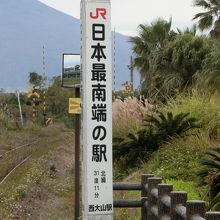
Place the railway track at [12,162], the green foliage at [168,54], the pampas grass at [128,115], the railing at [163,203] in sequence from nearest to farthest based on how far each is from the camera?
1. the railing at [163,203]
2. the pampas grass at [128,115]
3. the railway track at [12,162]
4. the green foliage at [168,54]

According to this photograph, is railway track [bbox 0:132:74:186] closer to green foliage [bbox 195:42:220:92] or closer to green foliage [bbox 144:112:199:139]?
green foliage [bbox 144:112:199:139]

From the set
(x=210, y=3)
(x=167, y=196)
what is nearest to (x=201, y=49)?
(x=210, y=3)

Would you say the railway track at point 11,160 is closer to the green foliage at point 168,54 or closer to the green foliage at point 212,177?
the green foliage at point 168,54

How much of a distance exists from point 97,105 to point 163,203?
5.46 ft

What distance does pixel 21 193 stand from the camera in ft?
41.0

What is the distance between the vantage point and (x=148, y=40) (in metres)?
31.7

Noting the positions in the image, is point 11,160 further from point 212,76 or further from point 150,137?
point 150,137

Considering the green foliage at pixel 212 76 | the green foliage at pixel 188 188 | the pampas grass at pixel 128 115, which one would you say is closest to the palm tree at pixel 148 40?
the green foliage at pixel 212 76

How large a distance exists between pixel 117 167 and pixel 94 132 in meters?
8.19

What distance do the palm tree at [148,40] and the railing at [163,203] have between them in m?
23.8

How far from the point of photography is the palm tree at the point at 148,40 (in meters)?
31.5

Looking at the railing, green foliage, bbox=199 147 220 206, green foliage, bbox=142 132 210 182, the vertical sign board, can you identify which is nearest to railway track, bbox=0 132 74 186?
green foliage, bbox=142 132 210 182

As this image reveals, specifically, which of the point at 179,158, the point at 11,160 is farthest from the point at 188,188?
the point at 11,160

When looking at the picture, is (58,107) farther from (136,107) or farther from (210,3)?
(136,107)
